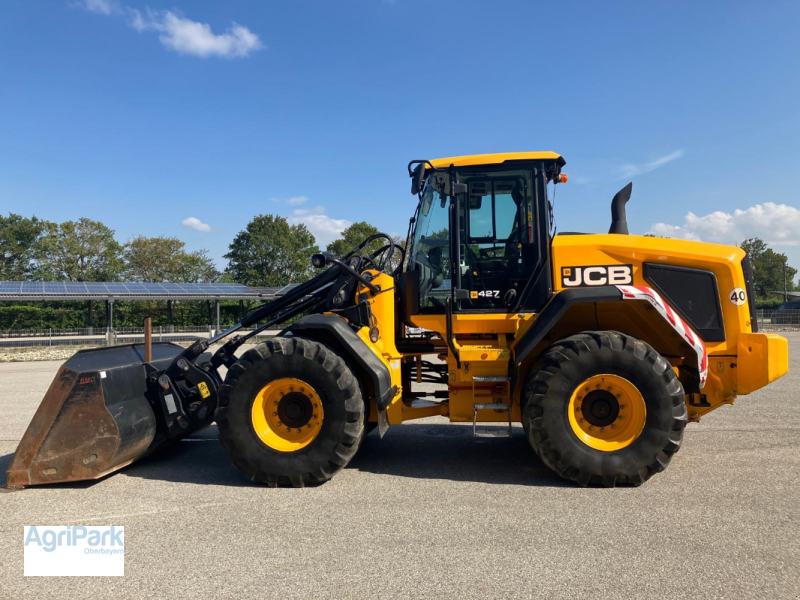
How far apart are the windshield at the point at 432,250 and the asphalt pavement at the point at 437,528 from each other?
1.66 meters

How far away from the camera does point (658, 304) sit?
4.77 meters

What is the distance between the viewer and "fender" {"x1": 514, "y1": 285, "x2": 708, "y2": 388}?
4.75m

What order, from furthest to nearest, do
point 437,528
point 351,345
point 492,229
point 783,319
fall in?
1. point 783,319
2. point 492,229
3. point 351,345
4. point 437,528

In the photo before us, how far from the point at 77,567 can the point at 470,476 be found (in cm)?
304

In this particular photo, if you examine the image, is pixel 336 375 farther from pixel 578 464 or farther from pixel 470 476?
pixel 578 464

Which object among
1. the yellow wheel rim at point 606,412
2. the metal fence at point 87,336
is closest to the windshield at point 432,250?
the yellow wheel rim at point 606,412

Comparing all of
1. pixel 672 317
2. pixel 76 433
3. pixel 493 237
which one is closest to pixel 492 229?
pixel 493 237

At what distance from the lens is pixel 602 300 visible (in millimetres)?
4770

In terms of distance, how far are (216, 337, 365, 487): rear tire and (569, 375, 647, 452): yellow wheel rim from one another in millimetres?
1879

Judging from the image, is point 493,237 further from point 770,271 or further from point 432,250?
point 770,271

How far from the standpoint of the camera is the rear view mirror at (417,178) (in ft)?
17.1

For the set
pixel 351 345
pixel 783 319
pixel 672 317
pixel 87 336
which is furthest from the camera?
pixel 783 319

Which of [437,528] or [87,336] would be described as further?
[87,336]

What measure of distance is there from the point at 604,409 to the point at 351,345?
225 centimetres
